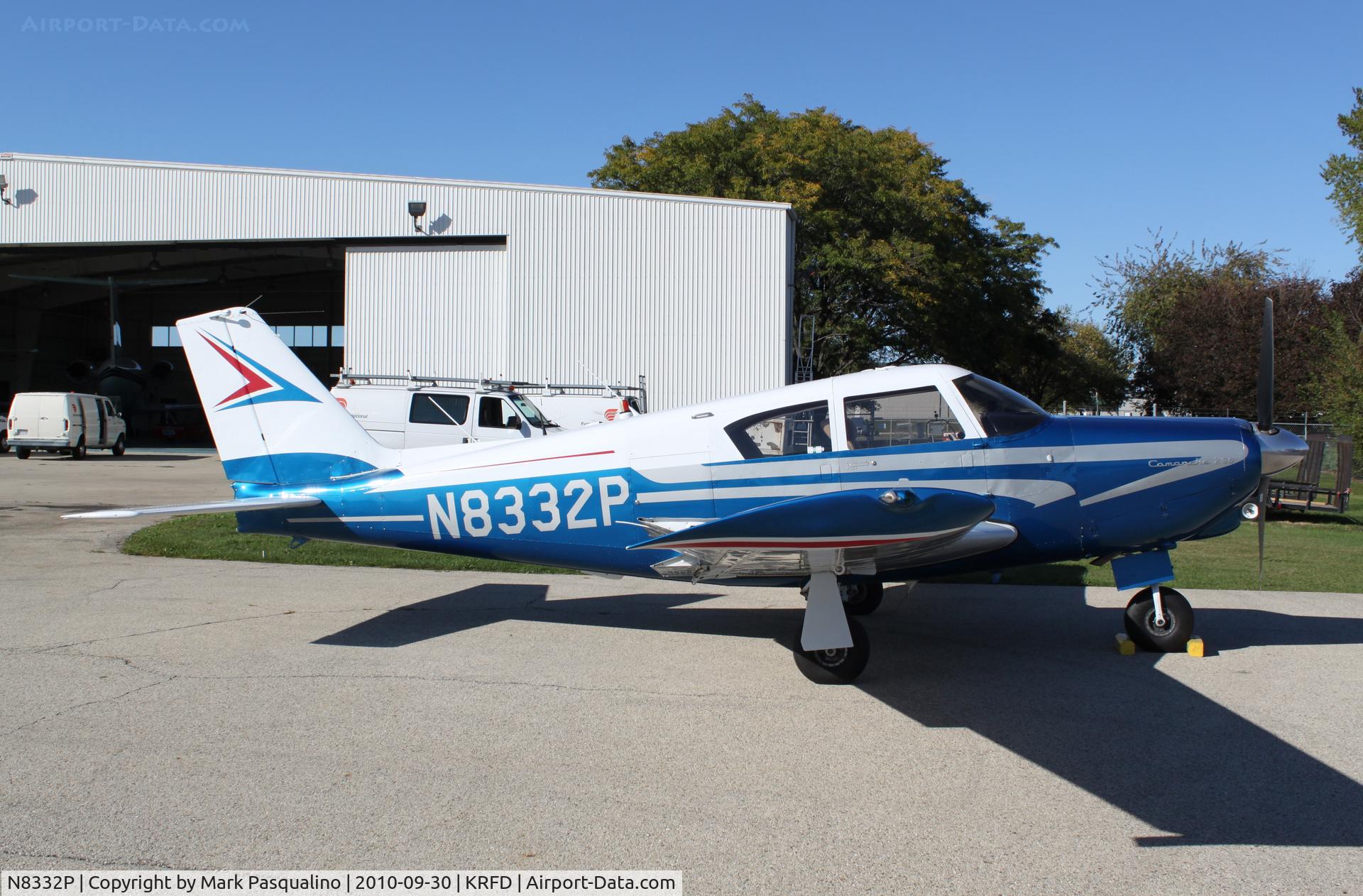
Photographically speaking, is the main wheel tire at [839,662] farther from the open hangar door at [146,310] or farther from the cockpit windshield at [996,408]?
the open hangar door at [146,310]

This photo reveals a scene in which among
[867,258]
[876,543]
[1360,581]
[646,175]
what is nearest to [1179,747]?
[876,543]

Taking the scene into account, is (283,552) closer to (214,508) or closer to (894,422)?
(214,508)

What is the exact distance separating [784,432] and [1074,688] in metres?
2.48

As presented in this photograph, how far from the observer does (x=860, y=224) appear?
3450 centimetres

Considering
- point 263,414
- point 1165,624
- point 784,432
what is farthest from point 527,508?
point 1165,624

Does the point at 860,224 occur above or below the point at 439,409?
above

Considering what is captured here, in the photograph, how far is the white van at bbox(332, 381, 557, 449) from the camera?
673 inches

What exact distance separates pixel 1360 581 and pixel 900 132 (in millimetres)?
32687

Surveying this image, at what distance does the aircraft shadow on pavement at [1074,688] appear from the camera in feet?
13.8

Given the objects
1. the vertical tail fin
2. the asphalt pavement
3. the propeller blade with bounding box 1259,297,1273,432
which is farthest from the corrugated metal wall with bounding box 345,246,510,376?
the propeller blade with bounding box 1259,297,1273,432

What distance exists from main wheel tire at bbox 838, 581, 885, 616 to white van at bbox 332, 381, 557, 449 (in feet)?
32.7

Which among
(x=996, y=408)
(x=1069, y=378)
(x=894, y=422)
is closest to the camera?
(x=894, y=422)

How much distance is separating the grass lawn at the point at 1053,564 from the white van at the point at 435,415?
4041 mm

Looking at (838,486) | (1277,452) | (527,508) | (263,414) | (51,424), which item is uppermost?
(51,424)
